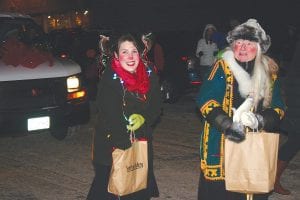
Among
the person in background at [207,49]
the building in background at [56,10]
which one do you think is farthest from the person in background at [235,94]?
the building in background at [56,10]

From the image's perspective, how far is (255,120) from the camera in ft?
13.2

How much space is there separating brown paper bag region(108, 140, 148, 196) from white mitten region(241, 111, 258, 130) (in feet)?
2.61

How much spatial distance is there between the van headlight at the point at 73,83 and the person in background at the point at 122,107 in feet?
14.0

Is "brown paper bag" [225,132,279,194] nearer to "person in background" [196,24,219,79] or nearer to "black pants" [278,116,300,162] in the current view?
"black pants" [278,116,300,162]

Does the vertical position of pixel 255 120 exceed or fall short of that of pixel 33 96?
it exceeds it

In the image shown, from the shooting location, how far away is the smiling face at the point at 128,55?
452 centimetres

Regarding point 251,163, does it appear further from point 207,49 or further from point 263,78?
point 207,49

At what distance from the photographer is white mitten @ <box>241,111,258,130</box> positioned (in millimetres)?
3996

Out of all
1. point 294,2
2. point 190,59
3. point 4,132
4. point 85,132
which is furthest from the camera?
point 294,2

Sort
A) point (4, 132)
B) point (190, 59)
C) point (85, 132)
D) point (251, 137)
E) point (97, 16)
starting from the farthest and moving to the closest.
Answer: point (97, 16)
point (190, 59)
point (85, 132)
point (4, 132)
point (251, 137)

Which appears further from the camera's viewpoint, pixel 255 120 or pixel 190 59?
pixel 190 59

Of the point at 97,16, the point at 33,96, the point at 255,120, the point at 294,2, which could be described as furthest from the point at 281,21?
the point at 255,120

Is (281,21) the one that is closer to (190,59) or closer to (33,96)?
(190,59)

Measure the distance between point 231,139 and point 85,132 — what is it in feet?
21.4
